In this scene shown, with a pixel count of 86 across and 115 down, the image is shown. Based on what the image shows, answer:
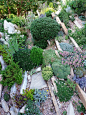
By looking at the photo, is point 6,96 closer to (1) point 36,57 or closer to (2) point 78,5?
(1) point 36,57

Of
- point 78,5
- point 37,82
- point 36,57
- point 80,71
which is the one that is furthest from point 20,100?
point 78,5

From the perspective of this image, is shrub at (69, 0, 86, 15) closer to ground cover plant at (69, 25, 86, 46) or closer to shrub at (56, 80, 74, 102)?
ground cover plant at (69, 25, 86, 46)

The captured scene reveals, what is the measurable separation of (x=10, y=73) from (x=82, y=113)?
3107 mm

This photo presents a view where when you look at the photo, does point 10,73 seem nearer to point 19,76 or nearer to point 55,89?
point 19,76

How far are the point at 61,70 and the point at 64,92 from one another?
2.96ft

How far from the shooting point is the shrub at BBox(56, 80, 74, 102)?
3592 mm

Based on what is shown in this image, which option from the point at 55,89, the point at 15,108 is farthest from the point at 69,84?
the point at 15,108

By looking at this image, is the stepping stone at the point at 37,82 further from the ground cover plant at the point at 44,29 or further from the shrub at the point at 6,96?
the ground cover plant at the point at 44,29

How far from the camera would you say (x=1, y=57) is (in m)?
4.93

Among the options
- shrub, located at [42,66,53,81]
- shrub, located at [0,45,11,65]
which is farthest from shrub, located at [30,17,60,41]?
shrub, located at [42,66,53,81]

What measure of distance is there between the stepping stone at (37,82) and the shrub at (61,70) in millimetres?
705

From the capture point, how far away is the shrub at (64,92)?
3.59 meters

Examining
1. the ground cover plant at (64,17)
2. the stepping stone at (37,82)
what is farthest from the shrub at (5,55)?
the ground cover plant at (64,17)

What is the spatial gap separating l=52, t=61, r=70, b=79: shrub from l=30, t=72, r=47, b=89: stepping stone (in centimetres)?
71
